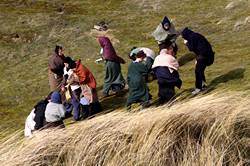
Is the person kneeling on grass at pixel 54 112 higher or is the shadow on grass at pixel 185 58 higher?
the person kneeling on grass at pixel 54 112

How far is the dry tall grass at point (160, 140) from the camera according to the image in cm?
697

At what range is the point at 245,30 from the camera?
1348 inches

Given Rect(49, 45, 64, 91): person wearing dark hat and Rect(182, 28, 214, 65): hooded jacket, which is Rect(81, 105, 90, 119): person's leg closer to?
Rect(49, 45, 64, 91): person wearing dark hat

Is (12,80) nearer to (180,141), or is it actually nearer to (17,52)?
(17,52)

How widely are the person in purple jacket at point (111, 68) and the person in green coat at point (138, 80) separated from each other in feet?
17.0

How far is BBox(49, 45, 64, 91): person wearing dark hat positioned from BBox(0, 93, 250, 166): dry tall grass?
1556 cm

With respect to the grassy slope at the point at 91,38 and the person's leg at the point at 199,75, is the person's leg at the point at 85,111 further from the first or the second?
the person's leg at the point at 199,75

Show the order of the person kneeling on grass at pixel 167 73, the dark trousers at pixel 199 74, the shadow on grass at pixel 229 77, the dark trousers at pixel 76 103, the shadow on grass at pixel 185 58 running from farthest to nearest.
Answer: the shadow on grass at pixel 185 58 → the shadow on grass at pixel 229 77 → the dark trousers at pixel 76 103 → the dark trousers at pixel 199 74 → the person kneeling on grass at pixel 167 73

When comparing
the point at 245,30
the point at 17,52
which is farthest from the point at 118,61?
the point at 17,52

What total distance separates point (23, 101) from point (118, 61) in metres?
6.38

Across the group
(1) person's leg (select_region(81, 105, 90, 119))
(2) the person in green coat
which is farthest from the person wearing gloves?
(2) the person in green coat

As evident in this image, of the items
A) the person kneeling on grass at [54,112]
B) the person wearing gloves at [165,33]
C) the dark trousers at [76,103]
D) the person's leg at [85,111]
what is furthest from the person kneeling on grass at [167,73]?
the person wearing gloves at [165,33]

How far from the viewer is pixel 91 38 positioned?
38594mm

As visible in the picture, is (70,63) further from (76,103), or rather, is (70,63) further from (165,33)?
(165,33)
